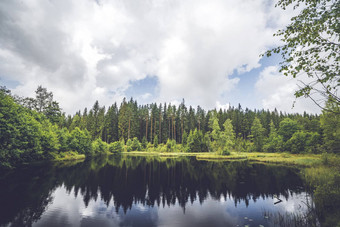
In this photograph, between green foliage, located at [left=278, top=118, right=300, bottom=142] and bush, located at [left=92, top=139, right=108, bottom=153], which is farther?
bush, located at [left=92, top=139, right=108, bottom=153]

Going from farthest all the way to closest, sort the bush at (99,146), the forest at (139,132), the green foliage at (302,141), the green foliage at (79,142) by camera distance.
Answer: the bush at (99,146) → the green foliage at (302,141) → the green foliage at (79,142) → the forest at (139,132)

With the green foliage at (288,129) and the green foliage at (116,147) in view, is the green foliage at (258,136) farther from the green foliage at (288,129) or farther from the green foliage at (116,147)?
the green foliage at (116,147)

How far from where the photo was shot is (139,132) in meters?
80.2

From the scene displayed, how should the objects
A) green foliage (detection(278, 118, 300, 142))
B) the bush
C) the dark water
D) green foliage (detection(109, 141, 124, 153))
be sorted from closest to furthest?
1. the dark water
2. green foliage (detection(278, 118, 300, 142))
3. the bush
4. green foliage (detection(109, 141, 124, 153))

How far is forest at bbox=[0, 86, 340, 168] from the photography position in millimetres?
20750

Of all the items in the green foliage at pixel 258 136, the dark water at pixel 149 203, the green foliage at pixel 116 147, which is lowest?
the dark water at pixel 149 203

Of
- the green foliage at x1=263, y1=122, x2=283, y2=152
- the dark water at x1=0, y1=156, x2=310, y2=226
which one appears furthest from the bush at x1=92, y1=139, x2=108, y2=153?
the green foliage at x1=263, y1=122, x2=283, y2=152

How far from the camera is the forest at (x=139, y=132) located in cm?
2075

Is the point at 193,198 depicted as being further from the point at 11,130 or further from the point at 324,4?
the point at 11,130

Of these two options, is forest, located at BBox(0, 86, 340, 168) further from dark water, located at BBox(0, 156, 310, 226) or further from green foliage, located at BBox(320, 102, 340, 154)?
dark water, located at BBox(0, 156, 310, 226)

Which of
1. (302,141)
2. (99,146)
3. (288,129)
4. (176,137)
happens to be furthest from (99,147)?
(288,129)

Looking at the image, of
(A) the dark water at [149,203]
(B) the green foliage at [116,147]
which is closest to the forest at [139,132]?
(B) the green foliage at [116,147]

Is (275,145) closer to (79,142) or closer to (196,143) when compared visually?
(196,143)

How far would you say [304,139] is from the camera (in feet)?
151
